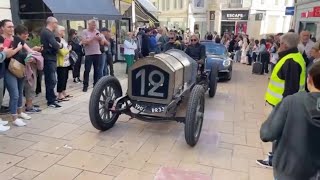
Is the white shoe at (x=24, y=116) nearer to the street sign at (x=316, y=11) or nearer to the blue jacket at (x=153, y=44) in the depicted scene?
the blue jacket at (x=153, y=44)

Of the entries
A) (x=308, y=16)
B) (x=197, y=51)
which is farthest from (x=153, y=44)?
(x=308, y=16)

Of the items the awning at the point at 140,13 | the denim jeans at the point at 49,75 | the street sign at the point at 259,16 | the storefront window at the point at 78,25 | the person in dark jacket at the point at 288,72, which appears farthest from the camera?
the street sign at the point at 259,16

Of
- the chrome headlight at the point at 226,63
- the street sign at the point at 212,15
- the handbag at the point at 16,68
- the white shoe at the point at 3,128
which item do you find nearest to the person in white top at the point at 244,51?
the chrome headlight at the point at 226,63

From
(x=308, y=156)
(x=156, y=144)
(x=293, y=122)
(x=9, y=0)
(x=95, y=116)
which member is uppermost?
(x=9, y=0)

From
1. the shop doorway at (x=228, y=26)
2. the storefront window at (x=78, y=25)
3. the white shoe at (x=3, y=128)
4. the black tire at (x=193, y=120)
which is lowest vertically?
the white shoe at (x=3, y=128)

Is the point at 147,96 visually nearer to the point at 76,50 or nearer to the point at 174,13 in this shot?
the point at 76,50

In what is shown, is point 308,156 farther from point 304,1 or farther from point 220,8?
point 220,8

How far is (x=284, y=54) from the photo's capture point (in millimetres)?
3445

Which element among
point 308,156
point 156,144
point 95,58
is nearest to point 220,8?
point 95,58

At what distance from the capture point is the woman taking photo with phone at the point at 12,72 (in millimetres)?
4625

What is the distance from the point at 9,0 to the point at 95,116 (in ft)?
16.3

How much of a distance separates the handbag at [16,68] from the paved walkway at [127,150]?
844 millimetres

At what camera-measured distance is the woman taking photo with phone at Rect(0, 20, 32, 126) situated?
15.2 feet

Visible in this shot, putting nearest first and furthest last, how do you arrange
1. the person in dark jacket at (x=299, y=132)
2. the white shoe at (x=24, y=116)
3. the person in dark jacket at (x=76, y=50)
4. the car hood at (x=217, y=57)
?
the person in dark jacket at (x=299, y=132)
the white shoe at (x=24, y=116)
the person in dark jacket at (x=76, y=50)
the car hood at (x=217, y=57)
